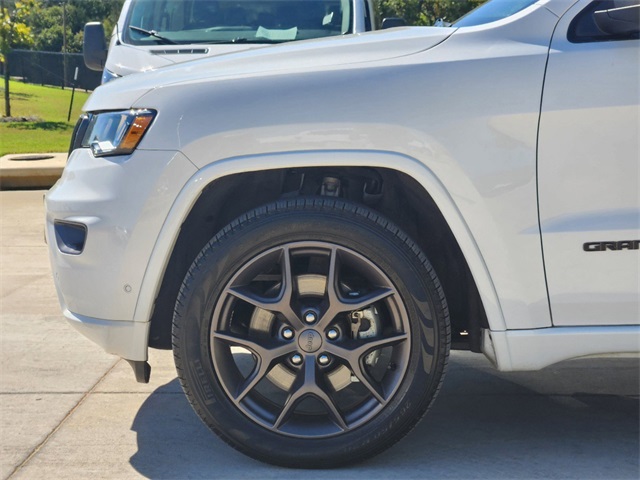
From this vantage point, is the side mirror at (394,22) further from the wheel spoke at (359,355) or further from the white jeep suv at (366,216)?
Answer: the wheel spoke at (359,355)

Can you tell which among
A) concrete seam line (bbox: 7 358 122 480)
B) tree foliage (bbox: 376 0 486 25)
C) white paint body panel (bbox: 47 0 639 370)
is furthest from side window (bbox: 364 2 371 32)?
tree foliage (bbox: 376 0 486 25)

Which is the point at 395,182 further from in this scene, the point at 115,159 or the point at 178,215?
the point at 115,159

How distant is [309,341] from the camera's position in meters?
3.22

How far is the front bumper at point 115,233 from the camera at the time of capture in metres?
3.15

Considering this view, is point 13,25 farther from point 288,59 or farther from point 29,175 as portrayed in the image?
point 288,59

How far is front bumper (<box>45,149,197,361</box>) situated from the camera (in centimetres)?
315

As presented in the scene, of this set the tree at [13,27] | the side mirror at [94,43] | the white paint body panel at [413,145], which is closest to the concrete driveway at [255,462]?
the white paint body panel at [413,145]

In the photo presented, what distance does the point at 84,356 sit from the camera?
4.75m

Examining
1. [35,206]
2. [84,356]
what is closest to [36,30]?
[35,206]

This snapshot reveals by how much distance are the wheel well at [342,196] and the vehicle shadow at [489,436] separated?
0.42 meters

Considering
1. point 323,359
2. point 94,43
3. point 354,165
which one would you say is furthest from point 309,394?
point 94,43

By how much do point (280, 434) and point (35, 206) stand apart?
280 inches

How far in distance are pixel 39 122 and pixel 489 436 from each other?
18901 mm

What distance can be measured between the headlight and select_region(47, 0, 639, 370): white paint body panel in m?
0.05
